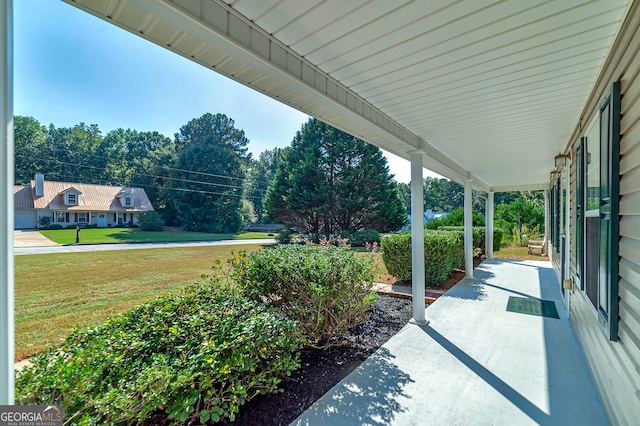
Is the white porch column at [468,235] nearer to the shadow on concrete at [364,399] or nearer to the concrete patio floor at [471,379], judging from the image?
the concrete patio floor at [471,379]

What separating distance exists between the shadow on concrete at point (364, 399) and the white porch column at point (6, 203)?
175 cm

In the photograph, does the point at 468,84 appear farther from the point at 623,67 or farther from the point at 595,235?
the point at 595,235

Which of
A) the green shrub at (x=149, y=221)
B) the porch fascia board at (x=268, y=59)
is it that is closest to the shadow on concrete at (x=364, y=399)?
the porch fascia board at (x=268, y=59)

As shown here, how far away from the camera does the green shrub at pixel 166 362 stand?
1454mm

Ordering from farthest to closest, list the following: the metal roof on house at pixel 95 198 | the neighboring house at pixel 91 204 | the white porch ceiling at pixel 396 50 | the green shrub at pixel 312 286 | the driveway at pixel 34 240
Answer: the metal roof on house at pixel 95 198
the neighboring house at pixel 91 204
the driveway at pixel 34 240
the green shrub at pixel 312 286
the white porch ceiling at pixel 396 50

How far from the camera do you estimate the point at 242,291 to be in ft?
9.90

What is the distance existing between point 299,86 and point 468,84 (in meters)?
1.50

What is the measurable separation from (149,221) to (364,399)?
26.2 metres

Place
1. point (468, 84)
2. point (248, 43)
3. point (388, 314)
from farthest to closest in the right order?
point (388, 314) < point (468, 84) < point (248, 43)

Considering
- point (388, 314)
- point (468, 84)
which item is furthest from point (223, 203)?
point (468, 84)

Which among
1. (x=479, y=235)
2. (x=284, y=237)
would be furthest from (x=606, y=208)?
(x=284, y=237)

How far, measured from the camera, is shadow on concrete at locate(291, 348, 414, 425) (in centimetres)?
212

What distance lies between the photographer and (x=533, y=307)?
4.78 m

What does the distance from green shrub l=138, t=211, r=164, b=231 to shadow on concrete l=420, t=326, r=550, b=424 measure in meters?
25.8
